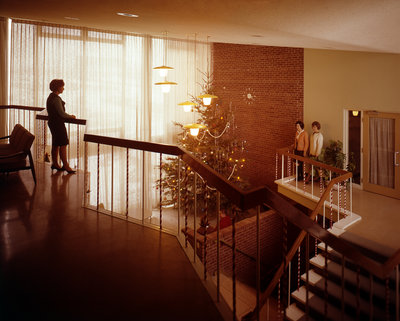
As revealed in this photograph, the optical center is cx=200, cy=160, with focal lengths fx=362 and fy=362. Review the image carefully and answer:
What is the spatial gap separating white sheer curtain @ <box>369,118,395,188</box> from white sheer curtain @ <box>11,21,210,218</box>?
557 centimetres

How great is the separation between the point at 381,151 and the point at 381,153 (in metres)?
0.05

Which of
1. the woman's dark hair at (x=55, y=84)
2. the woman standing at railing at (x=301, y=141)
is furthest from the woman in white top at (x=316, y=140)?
the woman's dark hair at (x=55, y=84)

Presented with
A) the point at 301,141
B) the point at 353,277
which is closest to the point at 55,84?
the point at 353,277

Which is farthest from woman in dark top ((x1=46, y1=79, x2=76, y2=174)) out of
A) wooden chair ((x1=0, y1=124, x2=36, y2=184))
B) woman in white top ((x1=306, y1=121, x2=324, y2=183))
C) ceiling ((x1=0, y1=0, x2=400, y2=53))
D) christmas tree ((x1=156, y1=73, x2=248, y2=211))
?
woman in white top ((x1=306, y1=121, x2=324, y2=183))

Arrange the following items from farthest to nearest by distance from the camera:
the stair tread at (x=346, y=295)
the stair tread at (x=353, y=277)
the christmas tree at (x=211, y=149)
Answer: the christmas tree at (x=211, y=149) → the stair tread at (x=353, y=277) → the stair tread at (x=346, y=295)

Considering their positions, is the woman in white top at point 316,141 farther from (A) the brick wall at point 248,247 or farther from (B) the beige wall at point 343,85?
(A) the brick wall at point 248,247

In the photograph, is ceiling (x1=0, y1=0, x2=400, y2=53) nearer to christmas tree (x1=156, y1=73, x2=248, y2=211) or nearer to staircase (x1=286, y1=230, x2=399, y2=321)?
staircase (x1=286, y1=230, x2=399, y2=321)

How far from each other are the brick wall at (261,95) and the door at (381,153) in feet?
6.19

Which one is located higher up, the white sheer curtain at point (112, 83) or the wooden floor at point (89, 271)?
the white sheer curtain at point (112, 83)

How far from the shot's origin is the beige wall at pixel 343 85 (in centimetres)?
814

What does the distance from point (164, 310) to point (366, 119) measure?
8.06m

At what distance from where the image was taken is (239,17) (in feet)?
13.0

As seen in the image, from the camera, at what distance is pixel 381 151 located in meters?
8.71

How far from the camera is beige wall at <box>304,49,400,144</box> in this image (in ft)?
26.7
